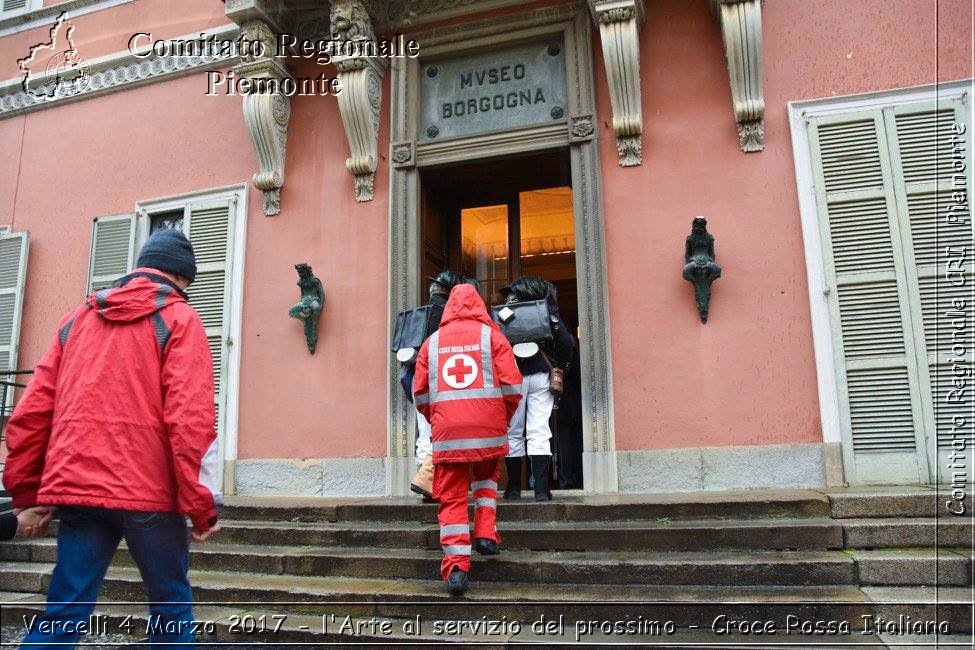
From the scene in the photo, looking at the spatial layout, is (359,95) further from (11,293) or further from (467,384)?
(11,293)

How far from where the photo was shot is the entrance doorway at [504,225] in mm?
7184

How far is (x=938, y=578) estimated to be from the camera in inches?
139

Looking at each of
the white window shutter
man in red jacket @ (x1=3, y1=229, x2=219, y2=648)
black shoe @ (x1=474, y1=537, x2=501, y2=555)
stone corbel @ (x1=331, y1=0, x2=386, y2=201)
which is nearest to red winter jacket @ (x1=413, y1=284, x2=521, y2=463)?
black shoe @ (x1=474, y1=537, x2=501, y2=555)

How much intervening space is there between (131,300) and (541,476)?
3210mm

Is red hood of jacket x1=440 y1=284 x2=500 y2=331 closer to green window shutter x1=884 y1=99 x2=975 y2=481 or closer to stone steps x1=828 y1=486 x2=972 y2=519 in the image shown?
stone steps x1=828 y1=486 x2=972 y2=519

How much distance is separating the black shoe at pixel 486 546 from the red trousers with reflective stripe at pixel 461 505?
0.06 feet

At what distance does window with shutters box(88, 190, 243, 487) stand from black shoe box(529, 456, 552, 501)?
3.23 m

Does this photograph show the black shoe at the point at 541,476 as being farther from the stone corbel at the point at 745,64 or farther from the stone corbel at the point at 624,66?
the stone corbel at the point at 745,64

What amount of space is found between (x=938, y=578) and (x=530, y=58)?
524cm

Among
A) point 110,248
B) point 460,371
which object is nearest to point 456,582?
point 460,371

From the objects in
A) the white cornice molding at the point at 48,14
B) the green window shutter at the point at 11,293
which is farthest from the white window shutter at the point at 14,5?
the green window shutter at the point at 11,293

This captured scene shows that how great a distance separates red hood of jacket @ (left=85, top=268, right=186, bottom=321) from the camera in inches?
105

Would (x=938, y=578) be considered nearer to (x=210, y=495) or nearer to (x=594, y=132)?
(x=210, y=495)

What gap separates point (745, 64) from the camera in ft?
19.1
